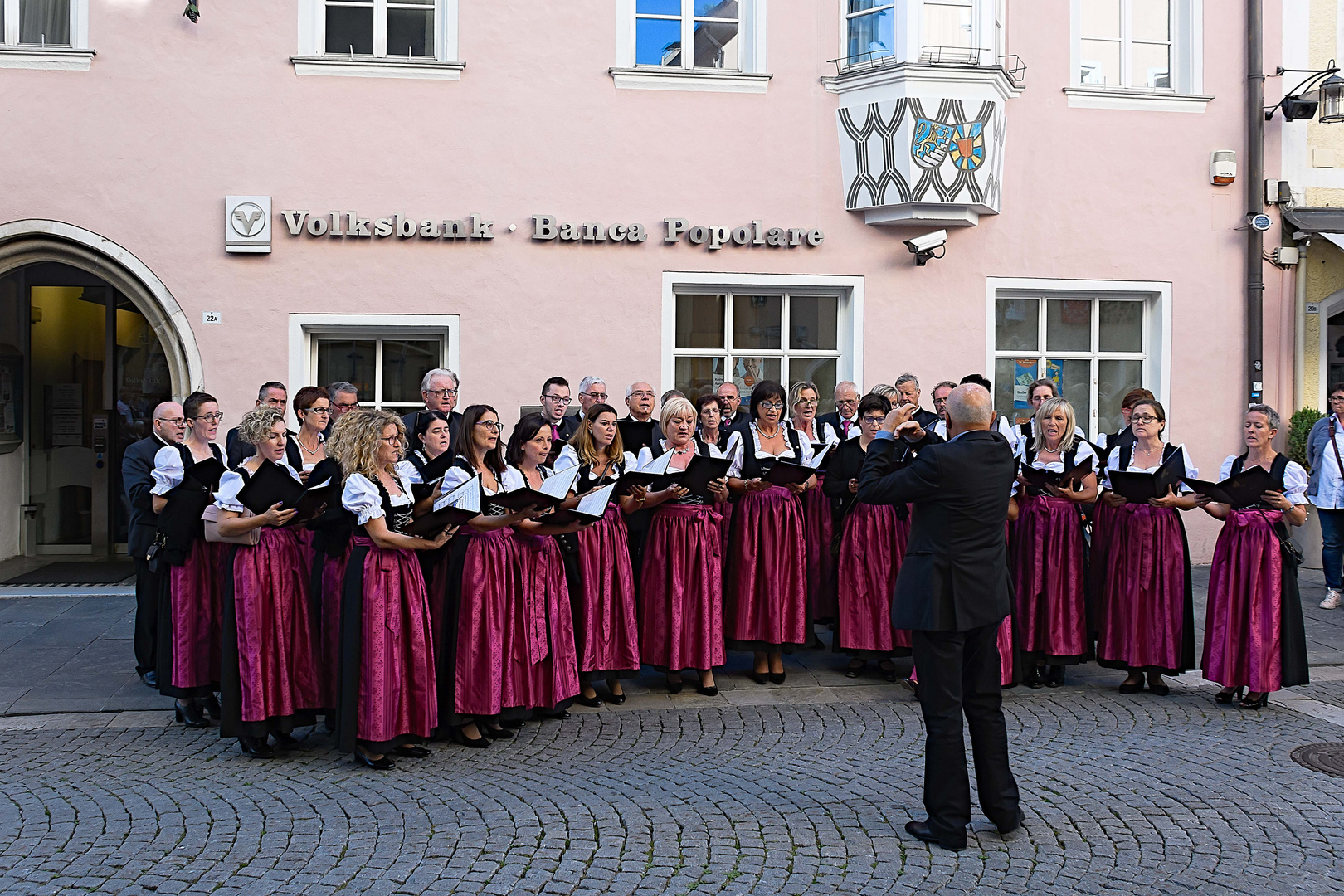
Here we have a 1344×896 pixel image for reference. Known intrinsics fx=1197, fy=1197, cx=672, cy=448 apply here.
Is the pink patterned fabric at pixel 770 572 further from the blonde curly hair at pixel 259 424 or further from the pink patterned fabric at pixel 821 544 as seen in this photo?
the blonde curly hair at pixel 259 424

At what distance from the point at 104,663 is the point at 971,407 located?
626 cm

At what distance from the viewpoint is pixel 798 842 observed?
15.4 feet

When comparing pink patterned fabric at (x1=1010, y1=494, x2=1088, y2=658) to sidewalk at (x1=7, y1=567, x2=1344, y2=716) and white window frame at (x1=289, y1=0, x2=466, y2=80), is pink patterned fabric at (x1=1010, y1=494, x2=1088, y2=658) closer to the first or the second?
sidewalk at (x1=7, y1=567, x2=1344, y2=716)

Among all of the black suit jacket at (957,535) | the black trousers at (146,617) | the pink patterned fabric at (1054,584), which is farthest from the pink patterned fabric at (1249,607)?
the black trousers at (146,617)

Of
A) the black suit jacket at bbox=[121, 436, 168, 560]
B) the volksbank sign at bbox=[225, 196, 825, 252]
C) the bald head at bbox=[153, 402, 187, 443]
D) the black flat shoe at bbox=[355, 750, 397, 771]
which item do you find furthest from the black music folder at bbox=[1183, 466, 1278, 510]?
the black suit jacket at bbox=[121, 436, 168, 560]

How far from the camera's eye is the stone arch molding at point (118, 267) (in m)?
10.8

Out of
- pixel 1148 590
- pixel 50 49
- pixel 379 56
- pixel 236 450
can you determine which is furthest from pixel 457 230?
pixel 1148 590

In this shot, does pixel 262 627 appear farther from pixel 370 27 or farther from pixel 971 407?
pixel 370 27

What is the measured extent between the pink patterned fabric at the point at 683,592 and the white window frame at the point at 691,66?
5691mm

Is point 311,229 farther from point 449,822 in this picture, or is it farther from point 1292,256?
point 1292,256

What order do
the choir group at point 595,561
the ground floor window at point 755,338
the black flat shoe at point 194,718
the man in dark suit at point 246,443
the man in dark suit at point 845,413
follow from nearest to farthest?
1. the choir group at point 595,561
2. the black flat shoe at point 194,718
3. the man in dark suit at point 246,443
4. the man in dark suit at point 845,413
5. the ground floor window at point 755,338

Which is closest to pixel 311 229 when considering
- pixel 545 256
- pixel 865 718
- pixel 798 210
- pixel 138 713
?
pixel 545 256

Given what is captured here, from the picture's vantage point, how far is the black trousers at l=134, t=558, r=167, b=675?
7207mm

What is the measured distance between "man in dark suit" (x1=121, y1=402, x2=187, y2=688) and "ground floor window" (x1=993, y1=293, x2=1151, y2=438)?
8.10 meters
